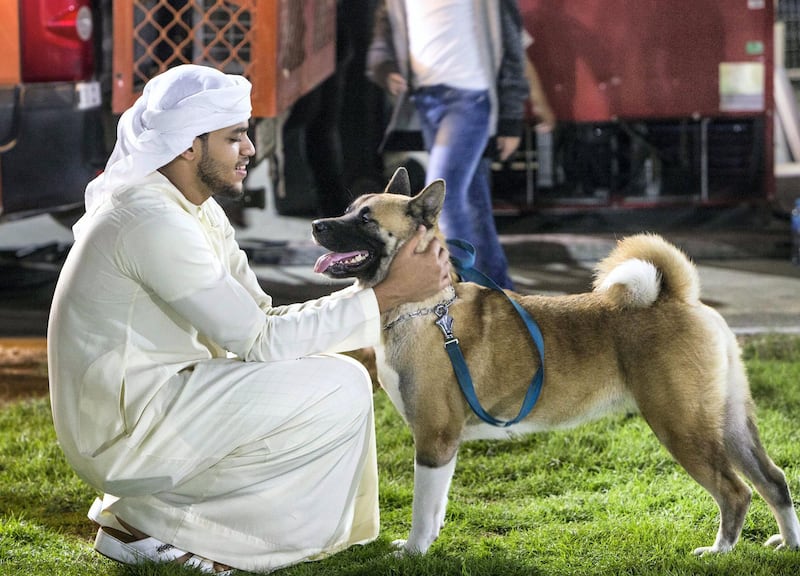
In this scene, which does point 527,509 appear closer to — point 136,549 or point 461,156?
point 136,549

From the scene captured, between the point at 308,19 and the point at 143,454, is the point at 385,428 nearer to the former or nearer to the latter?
the point at 143,454

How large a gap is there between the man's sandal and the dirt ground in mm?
2363

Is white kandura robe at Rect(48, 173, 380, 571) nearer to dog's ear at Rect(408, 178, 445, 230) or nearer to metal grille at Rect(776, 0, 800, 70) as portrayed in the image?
dog's ear at Rect(408, 178, 445, 230)

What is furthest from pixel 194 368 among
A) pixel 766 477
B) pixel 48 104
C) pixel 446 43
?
pixel 48 104

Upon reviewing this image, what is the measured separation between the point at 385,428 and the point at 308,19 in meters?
3.27

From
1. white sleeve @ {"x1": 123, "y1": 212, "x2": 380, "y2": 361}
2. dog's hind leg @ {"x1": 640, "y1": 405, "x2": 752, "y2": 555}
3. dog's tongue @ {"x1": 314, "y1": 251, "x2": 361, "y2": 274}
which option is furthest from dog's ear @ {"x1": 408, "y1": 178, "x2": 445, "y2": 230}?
dog's hind leg @ {"x1": 640, "y1": 405, "x2": 752, "y2": 555}

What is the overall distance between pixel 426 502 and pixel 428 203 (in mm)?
906

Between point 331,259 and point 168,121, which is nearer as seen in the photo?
point 168,121

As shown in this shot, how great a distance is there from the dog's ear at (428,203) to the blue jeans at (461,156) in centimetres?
A: 369

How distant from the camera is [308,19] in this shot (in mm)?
6938

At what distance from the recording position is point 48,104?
704 centimetres

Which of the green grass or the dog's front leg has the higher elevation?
the dog's front leg

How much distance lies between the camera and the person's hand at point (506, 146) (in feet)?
23.9

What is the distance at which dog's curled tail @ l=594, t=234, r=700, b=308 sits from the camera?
3.23 metres
